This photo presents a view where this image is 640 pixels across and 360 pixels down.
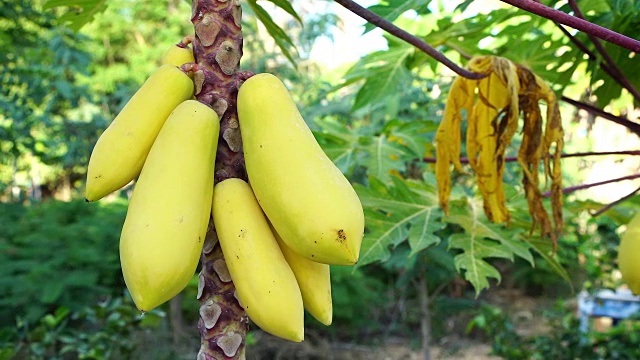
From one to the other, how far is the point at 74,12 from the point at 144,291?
939mm

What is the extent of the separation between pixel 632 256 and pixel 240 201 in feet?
2.77

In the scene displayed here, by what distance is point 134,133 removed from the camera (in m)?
0.66

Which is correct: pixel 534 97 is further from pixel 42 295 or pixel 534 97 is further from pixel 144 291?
pixel 42 295

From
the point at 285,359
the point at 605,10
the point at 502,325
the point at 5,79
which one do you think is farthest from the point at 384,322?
the point at 605,10

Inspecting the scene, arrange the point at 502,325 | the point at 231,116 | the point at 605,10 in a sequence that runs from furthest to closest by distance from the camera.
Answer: the point at 502,325 → the point at 605,10 → the point at 231,116

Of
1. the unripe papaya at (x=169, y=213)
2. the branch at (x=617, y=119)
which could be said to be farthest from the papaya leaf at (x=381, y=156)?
the unripe papaya at (x=169, y=213)

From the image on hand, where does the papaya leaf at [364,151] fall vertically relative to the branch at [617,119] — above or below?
below

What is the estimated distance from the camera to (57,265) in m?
3.94

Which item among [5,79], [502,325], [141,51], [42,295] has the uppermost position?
[5,79]

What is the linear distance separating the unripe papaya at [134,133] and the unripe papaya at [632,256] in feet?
2.90

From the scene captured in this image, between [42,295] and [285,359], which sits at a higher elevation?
[42,295]

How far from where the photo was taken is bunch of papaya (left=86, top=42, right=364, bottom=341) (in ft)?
1.88

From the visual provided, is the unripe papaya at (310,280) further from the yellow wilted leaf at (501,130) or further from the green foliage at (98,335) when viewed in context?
the green foliage at (98,335)

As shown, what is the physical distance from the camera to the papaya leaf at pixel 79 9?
1.19 meters
